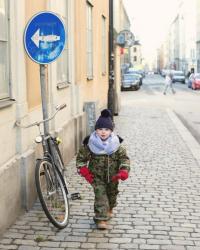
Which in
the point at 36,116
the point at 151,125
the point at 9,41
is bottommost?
the point at 151,125

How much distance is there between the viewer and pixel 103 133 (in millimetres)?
5699

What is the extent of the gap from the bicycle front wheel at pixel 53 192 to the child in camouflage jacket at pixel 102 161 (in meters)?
0.39

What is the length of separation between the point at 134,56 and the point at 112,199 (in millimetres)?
156873

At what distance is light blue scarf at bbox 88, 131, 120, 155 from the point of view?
225 inches

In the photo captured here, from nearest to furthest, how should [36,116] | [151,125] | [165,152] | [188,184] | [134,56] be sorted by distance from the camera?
[36,116], [188,184], [165,152], [151,125], [134,56]

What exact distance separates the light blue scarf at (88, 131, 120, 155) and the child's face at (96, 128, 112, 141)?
0.12 feet

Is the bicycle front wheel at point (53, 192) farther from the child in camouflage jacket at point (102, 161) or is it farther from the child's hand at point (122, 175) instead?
the child's hand at point (122, 175)

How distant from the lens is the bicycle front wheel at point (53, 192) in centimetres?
556

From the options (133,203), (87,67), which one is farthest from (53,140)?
(87,67)

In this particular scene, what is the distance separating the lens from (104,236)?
17.8 ft

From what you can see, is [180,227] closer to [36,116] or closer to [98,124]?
[98,124]

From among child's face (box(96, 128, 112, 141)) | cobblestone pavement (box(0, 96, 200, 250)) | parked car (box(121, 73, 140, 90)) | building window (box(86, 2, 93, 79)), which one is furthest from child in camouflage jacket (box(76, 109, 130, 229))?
parked car (box(121, 73, 140, 90))

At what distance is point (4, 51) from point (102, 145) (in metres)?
1.58

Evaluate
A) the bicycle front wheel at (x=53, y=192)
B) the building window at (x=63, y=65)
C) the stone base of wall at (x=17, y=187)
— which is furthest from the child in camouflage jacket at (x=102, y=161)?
the building window at (x=63, y=65)
